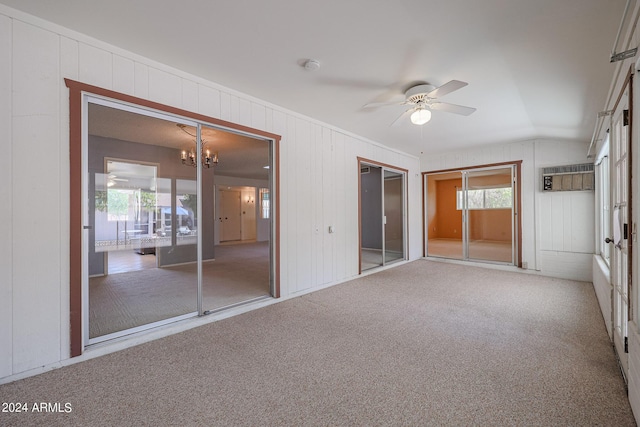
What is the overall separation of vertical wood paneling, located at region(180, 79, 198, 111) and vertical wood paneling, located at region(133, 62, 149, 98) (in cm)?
34

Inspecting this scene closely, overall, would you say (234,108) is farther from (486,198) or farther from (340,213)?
(486,198)

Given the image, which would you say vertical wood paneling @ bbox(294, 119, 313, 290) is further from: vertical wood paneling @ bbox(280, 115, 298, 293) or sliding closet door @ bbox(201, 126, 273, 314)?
sliding closet door @ bbox(201, 126, 273, 314)

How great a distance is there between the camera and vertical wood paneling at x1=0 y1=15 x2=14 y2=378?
1.96m

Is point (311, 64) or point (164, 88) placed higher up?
point (311, 64)

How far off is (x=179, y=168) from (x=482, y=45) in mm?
4087

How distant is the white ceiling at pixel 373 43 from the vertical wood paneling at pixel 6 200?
1.11ft

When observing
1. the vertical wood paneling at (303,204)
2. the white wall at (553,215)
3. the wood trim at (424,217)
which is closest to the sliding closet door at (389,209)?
the wood trim at (424,217)

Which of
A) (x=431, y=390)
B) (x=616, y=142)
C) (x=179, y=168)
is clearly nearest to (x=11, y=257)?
(x=179, y=168)

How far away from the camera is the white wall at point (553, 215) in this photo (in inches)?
191

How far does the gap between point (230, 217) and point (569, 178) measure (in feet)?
31.0

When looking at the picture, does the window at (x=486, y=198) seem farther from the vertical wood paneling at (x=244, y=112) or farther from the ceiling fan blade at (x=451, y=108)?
the vertical wood paneling at (x=244, y=112)

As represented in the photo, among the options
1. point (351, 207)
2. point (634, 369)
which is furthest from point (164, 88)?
point (634, 369)

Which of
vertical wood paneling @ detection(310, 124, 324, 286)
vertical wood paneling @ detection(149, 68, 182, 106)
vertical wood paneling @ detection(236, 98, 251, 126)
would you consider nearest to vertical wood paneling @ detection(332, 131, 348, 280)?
vertical wood paneling @ detection(310, 124, 324, 286)

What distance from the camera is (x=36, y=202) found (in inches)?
82.5
